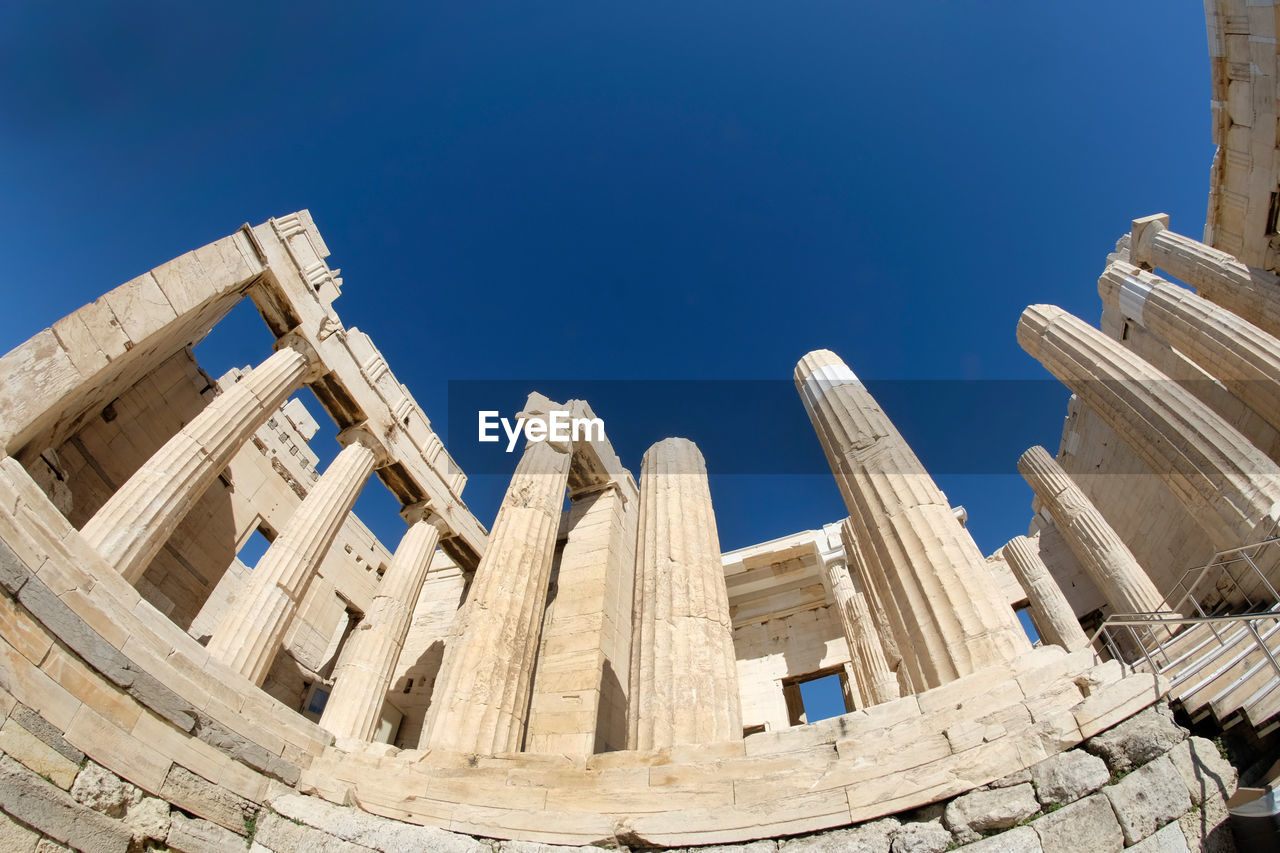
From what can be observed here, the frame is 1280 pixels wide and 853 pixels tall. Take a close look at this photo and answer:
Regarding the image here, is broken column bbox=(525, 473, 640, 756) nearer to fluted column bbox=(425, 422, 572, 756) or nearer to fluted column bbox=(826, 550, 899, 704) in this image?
fluted column bbox=(425, 422, 572, 756)

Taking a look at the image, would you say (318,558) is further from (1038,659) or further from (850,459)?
(1038,659)

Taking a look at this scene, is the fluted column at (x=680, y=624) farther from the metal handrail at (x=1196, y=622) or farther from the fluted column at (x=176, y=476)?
the fluted column at (x=176, y=476)

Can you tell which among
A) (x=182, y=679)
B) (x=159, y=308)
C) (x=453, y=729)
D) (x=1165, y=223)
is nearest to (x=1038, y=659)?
(x=453, y=729)

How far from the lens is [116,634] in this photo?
6.36 m

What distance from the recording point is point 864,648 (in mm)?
14555

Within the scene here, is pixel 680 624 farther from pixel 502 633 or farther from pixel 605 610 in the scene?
pixel 605 610

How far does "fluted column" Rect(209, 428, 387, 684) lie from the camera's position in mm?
10406

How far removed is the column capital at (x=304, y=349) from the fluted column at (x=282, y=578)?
2.08 m

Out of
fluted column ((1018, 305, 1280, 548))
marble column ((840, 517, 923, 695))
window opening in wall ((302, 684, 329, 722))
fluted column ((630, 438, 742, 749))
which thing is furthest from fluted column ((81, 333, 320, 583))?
fluted column ((1018, 305, 1280, 548))

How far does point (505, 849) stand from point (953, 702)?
4.50m

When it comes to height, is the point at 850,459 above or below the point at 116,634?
above

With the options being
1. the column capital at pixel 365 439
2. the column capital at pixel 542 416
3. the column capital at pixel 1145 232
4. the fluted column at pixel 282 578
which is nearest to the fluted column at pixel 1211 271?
the column capital at pixel 1145 232

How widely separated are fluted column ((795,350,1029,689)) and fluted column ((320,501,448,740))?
10.6 m

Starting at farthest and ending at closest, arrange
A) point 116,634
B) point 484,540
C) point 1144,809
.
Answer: point 484,540 → point 116,634 → point 1144,809
